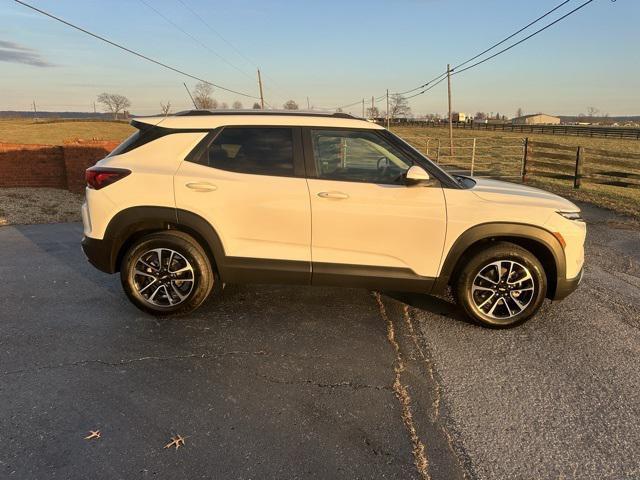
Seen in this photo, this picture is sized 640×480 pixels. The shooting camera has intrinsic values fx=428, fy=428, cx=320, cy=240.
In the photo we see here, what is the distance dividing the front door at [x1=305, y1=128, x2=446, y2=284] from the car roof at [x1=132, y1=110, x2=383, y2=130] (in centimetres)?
8

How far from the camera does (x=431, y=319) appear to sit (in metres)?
3.94

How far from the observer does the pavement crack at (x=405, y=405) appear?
224 cm

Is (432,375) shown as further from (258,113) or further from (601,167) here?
(601,167)

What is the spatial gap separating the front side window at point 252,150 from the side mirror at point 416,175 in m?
0.99

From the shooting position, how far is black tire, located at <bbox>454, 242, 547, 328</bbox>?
11.8ft

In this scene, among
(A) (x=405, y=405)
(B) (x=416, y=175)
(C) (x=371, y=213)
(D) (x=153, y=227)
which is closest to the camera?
(A) (x=405, y=405)

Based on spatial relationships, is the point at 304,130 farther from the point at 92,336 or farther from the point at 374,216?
the point at 92,336

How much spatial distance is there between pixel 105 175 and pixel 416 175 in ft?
8.59

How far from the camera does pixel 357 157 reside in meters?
3.76

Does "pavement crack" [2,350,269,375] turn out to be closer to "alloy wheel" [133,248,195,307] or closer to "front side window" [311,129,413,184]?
"alloy wheel" [133,248,195,307]

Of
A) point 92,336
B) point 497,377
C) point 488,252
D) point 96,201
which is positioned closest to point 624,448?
point 497,377

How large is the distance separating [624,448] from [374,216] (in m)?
2.15

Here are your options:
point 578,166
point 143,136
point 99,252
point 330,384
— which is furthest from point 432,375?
point 578,166

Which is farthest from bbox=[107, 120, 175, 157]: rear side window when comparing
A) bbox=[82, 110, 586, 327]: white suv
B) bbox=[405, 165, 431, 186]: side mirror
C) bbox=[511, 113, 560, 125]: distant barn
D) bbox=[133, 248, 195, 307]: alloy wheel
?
bbox=[511, 113, 560, 125]: distant barn
